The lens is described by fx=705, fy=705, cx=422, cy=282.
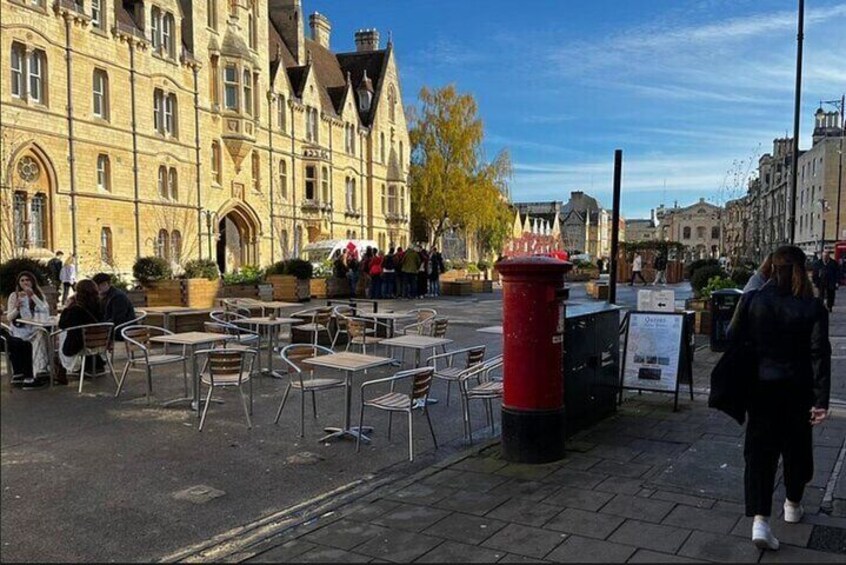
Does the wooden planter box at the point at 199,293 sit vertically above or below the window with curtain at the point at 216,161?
below

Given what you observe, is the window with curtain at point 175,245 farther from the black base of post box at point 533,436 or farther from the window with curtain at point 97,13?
the black base of post box at point 533,436

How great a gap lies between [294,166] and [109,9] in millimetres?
15239

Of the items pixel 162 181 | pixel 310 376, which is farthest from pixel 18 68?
pixel 310 376

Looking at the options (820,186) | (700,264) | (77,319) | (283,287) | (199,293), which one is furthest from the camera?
(820,186)

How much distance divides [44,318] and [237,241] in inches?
1160

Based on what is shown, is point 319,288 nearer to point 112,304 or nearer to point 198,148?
point 198,148

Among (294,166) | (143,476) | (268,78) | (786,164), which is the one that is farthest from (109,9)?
(786,164)

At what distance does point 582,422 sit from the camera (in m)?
6.85

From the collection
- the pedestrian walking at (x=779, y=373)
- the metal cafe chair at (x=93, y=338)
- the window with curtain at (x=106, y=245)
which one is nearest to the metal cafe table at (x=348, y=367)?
the pedestrian walking at (x=779, y=373)

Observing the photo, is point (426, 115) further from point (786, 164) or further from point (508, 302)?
point (508, 302)

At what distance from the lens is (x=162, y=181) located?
31875 mm

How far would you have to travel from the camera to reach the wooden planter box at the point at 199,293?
18719 millimetres

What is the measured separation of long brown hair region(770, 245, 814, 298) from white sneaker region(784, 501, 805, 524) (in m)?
1.35

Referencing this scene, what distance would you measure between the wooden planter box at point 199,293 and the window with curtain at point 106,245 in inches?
438
